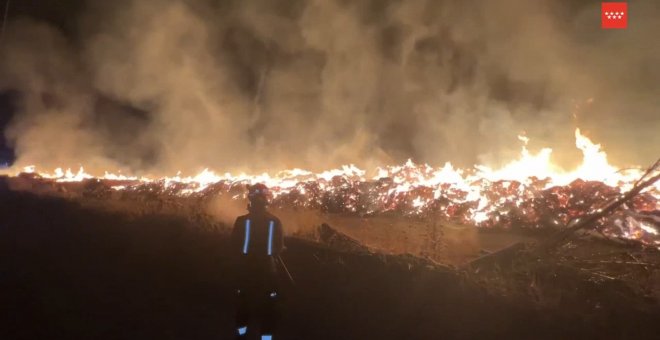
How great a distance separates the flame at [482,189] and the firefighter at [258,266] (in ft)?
24.5

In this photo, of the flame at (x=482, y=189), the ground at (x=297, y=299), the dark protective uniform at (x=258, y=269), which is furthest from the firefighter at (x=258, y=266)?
the flame at (x=482, y=189)

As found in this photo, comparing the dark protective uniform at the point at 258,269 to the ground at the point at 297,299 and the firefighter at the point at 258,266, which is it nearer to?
the firefighter at the point at 258,266

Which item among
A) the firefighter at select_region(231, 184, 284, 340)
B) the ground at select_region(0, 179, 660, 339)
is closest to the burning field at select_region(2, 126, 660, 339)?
the ground at select_region(0, 179, 660, 339)

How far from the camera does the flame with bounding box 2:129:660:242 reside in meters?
11.6

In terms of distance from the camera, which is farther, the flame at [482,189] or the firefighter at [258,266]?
the flame at [482,189]

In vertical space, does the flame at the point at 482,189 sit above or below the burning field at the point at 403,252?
above

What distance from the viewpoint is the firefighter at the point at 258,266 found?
491cm

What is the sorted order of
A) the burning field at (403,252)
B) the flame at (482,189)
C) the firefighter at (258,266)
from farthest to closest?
the flame at (482,189) < the burning field at (403,252) < the firefighter at (258,266)

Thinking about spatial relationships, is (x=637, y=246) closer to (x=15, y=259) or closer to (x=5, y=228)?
(x=15, y=259)

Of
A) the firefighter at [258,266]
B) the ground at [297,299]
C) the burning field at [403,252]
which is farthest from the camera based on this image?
the burning field at [403,252]

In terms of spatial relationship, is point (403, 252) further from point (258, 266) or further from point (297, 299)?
point (258, 266)

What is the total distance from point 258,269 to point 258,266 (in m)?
0.03

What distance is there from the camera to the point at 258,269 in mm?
5152

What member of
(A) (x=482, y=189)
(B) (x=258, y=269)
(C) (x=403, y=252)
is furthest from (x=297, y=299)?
(A) (x=482, y=189)
